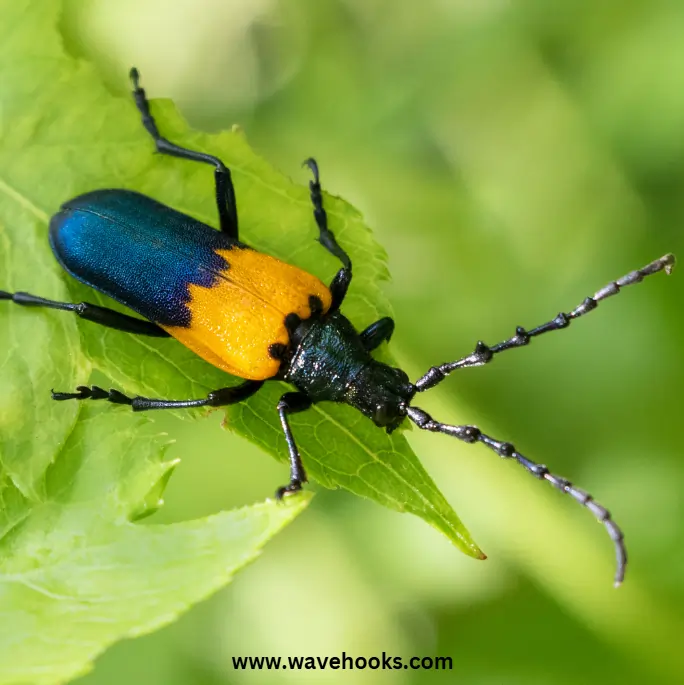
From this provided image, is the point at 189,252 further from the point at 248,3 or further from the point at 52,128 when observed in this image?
the point at 248,3

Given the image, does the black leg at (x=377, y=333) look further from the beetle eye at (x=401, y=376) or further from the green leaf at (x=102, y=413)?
the beetle eye at (x=401, y=376)

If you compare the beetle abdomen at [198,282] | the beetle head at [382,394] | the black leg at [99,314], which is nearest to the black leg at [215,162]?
the beetle abdomen at [198,282]

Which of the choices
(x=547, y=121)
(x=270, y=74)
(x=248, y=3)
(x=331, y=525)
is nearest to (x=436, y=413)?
(x=331, y=525)

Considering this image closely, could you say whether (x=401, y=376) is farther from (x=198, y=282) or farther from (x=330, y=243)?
(x=198, y=282)

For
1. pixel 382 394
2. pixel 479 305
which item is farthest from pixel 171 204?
pixel 479 305

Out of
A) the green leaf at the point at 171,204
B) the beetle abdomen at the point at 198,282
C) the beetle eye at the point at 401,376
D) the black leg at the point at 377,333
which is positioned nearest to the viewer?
the green leaf at the point at 171,204

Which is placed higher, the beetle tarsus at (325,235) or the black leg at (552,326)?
the beetle tarsus at (325,235)
